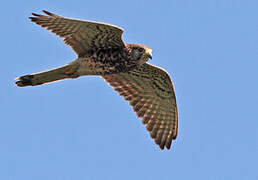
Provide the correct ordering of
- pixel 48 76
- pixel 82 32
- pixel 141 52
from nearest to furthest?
1. pixel 82 32
2. pixel 141 52
3. pixel 48 76

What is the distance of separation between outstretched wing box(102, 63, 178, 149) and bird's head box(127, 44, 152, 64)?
120 centimetres

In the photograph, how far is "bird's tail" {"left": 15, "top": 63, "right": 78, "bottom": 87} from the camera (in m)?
11.4

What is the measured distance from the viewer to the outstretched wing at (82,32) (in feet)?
35.4

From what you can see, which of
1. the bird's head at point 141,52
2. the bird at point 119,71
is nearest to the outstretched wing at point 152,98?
the bird at point 119,71

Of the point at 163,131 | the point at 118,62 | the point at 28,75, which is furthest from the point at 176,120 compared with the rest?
the point at 28,75

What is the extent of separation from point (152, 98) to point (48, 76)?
2794 mm

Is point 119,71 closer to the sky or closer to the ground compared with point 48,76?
closer to the sky

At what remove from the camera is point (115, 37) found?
11172mm

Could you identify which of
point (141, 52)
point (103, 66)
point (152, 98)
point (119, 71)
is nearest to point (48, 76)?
point (103, 66)

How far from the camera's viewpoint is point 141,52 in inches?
443

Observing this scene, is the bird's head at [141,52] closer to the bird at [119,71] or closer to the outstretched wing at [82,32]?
the bird at [119,71]

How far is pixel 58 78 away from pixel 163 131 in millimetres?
2846

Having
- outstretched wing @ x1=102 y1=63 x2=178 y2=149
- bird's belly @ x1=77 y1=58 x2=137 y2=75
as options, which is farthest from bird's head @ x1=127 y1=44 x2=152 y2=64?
outstretched wing @ x1=102 y1=63 x2=178 y2=149

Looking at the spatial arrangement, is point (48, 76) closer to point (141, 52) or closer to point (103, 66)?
point (103, 66)
